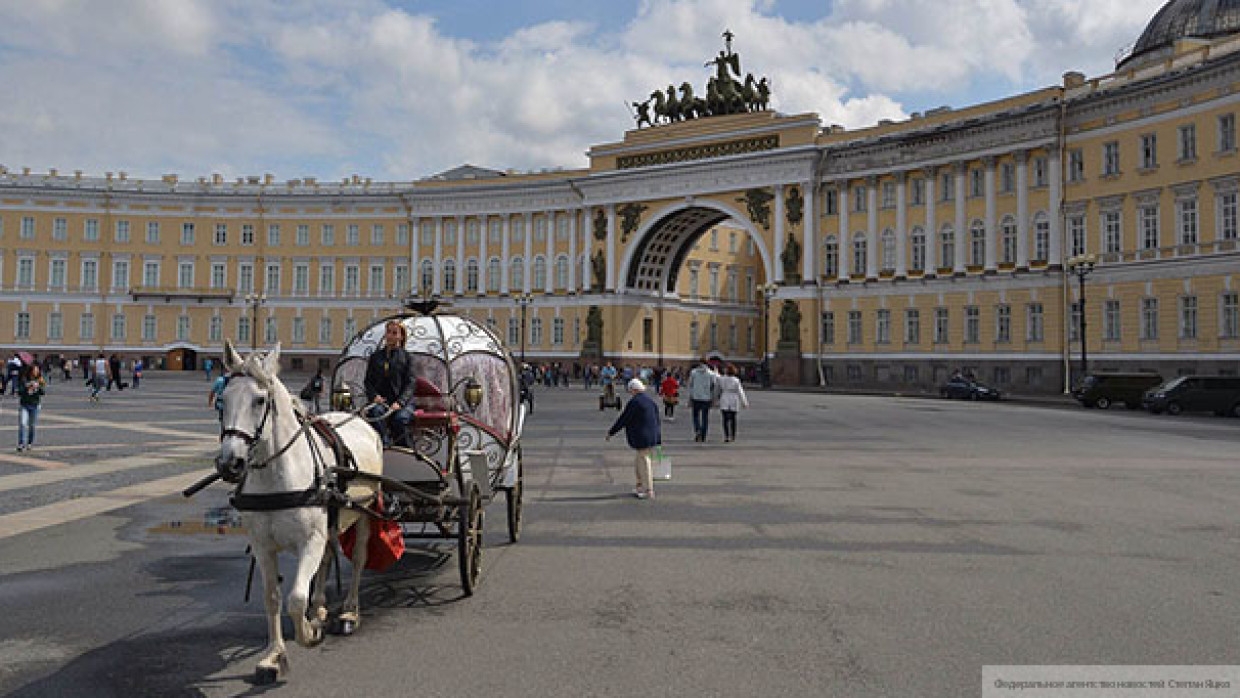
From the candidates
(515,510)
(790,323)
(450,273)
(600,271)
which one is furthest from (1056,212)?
(515,510)

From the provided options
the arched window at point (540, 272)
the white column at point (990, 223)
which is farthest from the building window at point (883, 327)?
the arched window at point (540, 272)

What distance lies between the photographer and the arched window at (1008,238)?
1940 inches

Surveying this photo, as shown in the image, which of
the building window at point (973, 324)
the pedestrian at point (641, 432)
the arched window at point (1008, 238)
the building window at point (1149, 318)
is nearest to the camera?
the pedestrian at point (641, 432)

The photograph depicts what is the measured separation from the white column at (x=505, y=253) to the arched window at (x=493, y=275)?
318mm

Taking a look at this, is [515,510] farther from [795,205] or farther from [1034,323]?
[795,205]

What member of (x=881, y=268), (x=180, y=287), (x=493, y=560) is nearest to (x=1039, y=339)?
(x=881, y=268)

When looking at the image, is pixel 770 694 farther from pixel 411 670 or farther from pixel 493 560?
pixel 493 560

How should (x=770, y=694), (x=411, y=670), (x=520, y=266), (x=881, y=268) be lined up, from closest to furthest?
(x=770, y=694), (x=411, y=670), (x=881, y=268), (x=520, y=266)

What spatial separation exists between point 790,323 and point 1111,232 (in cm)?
1858

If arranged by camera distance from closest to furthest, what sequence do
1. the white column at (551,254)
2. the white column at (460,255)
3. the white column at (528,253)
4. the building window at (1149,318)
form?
the building window at (1149,318) < the white column at (551,254) < the white column at (528,253) < the white column at (460,255)

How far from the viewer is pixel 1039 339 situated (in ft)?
155

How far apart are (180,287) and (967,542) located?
255 ft

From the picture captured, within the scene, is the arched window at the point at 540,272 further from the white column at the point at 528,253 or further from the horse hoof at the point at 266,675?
the horse hoof at the point at 266,675

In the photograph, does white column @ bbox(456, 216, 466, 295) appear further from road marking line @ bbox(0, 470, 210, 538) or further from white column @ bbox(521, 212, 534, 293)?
road marking line @ bbox(0, 470, 210, 538)
